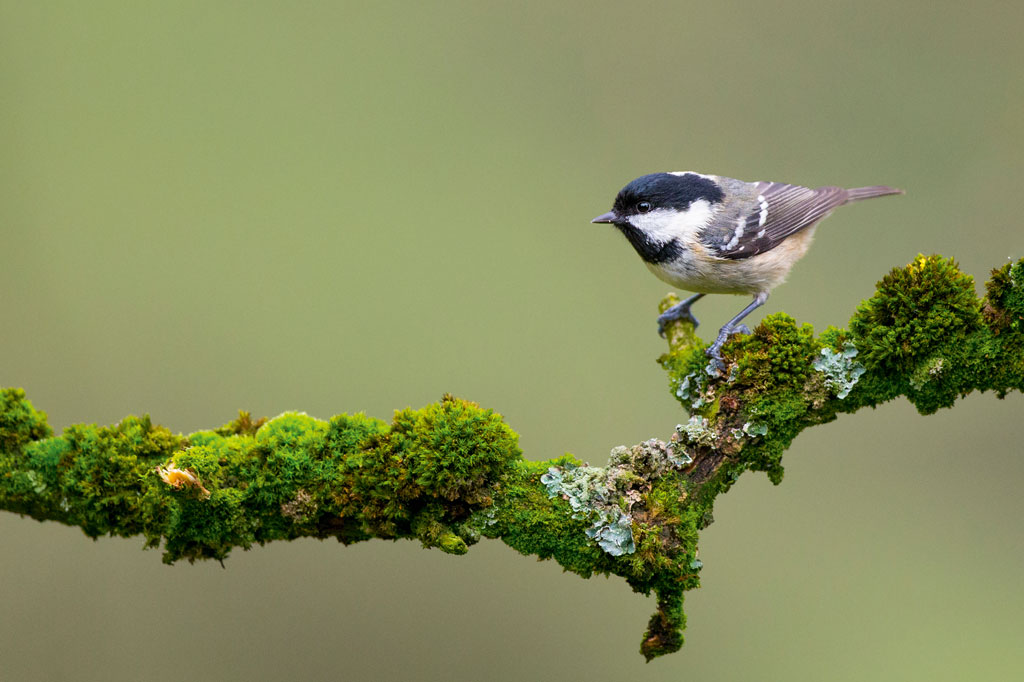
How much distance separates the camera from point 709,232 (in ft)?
6.92

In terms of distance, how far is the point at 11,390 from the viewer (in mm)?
2002

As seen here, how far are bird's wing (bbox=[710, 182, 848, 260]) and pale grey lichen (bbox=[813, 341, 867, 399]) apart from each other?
18.0 inches

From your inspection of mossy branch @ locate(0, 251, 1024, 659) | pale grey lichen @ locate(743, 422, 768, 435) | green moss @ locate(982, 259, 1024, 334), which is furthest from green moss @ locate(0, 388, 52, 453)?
green moss @ locate(982, 259, 1024, 334)

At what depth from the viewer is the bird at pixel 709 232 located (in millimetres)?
2098

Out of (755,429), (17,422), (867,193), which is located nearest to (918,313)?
(755,429)

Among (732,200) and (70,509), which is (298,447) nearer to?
(70,509)

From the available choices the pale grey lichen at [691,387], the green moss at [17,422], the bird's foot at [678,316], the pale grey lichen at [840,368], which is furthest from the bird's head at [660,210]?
the green moss at [17,422]

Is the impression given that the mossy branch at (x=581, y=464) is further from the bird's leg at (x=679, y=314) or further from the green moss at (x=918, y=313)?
the bird's leg at (x=679, y=314)

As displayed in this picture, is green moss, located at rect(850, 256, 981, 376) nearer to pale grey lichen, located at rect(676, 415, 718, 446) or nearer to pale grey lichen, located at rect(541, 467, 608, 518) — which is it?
pale grey lichen, located at rect(676, 415, 718, 446)

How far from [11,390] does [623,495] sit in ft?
4.65

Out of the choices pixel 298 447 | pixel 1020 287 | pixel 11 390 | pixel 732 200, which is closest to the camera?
pixel 1020 287

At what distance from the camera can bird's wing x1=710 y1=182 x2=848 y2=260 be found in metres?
2.14

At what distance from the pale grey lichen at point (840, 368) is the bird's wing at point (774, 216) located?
46cm

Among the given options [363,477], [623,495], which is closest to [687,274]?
[623,495]
